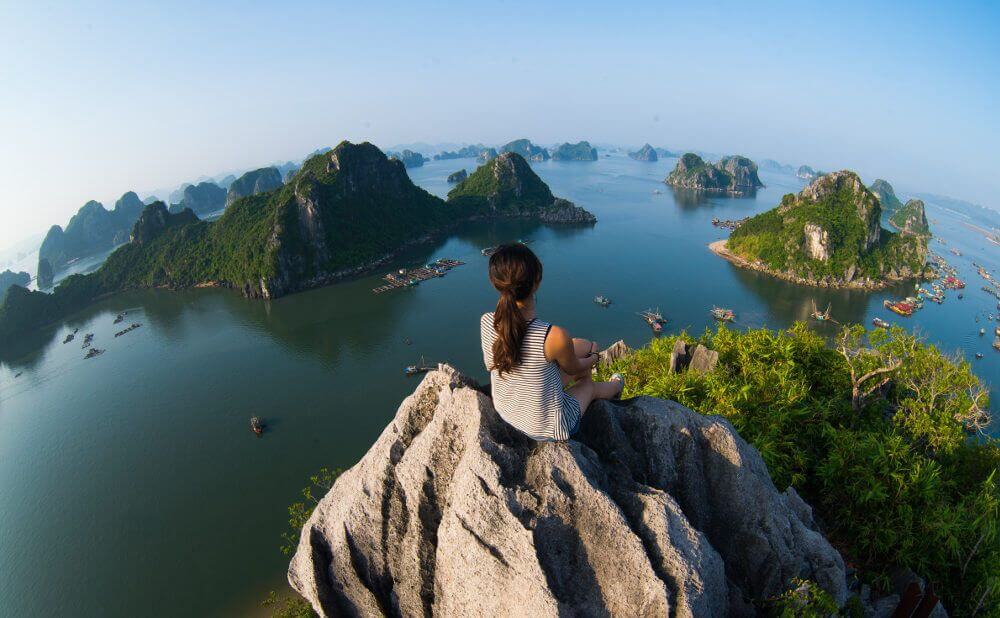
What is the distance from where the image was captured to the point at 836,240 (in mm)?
67500

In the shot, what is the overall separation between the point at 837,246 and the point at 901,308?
1584 centimetres

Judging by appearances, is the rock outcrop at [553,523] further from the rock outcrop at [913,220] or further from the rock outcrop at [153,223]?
the rock outcrop at [913,220]

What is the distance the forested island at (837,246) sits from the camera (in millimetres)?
64938

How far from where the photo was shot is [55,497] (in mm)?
29703

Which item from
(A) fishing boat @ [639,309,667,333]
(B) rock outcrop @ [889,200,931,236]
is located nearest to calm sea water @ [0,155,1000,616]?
(A) fishing boat @ [639,309,667,333]

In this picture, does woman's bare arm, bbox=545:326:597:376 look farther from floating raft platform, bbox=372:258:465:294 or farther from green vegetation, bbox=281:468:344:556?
floating raft platform, bbox=372:258:465:294

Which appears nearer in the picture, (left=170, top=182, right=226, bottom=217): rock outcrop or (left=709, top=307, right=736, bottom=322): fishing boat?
(left=709, top=307, right=736, bottom=322): fishing boat

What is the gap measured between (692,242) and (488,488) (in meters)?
94.5

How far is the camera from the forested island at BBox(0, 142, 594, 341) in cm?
6512

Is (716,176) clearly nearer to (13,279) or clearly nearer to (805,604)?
(805,604)

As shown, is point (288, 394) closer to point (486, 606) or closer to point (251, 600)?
point (251, 600)

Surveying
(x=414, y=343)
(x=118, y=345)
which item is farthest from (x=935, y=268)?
(x=118, y=345)

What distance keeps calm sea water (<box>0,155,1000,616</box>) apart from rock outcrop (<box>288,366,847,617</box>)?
50.3ft

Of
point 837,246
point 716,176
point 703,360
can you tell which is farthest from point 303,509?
point 716,176
